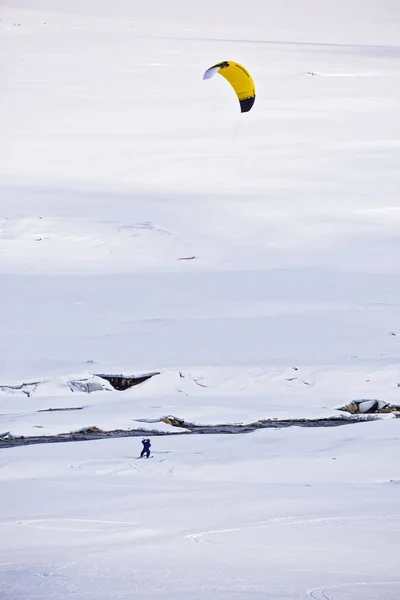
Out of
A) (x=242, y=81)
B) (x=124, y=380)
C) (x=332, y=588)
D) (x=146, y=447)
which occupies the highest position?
(x=242, y=81)

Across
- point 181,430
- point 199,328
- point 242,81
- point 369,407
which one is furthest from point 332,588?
point 242,81

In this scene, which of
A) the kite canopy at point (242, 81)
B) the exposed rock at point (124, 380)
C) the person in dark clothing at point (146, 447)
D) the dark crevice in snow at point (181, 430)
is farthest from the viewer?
the kite canopy at point (242, 81)

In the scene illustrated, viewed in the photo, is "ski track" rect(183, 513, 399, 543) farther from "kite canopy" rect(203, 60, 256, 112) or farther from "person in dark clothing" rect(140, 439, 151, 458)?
"kite canopy" rect(203, 60, 256, 112)

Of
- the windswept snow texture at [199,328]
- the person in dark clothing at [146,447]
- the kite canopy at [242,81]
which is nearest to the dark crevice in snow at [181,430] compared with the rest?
the windswept snow texture at [199,328]

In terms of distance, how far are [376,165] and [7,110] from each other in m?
11.2

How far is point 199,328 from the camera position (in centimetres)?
1588

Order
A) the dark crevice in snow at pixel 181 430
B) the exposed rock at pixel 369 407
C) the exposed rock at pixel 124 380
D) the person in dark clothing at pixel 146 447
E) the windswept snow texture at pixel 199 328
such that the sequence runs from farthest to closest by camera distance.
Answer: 1. the exposed rock at pixel 124 380
2. the exposed rock at pixel 369 407
3. the dark crevice in snow at pixel 181 430
4. the person in dark clothing at pixel 146 447
5. the windswept snow texture at pixel 199 328

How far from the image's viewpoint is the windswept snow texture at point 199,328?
339 inches

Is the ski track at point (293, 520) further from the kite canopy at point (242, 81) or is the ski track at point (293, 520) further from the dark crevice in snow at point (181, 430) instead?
the kite canopy at point (242, 81)

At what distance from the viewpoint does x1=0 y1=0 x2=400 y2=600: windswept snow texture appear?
8.62 meters

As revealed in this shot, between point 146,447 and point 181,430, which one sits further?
point 181,430

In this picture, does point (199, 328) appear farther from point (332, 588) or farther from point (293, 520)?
point (332, 588)

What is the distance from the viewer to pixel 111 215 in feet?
71.8

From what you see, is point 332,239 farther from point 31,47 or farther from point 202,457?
point 31,47
